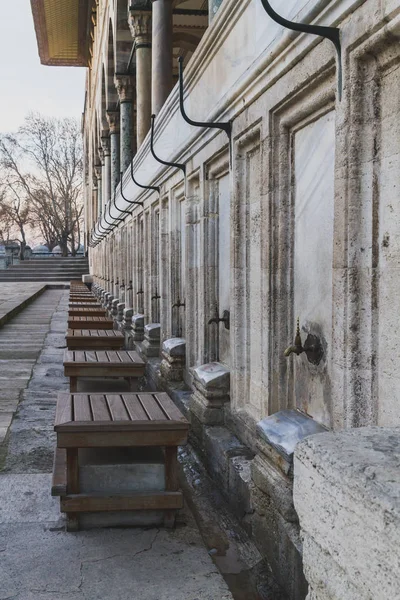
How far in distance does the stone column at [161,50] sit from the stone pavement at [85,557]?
648cm

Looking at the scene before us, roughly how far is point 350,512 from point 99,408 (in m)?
2.78

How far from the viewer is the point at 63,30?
35.2m

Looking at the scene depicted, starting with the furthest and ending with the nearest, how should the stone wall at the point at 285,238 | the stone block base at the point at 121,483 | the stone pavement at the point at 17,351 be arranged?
the stone pavement at the point at 17,351, the stone block base at the point at 121,483, the stone wall at the point at 285,238

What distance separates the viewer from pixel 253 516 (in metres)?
3.69

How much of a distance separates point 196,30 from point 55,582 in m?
18.0

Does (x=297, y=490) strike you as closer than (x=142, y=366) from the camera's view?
Yes

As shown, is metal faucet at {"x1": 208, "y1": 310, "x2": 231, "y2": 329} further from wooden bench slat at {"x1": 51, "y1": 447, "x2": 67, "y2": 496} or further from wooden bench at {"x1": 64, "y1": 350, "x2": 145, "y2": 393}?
wooden bench slat at {"x1": 51, "y1": 447, "x2": 67, "y2": 496}

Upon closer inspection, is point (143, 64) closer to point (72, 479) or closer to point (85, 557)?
point (72, 479)

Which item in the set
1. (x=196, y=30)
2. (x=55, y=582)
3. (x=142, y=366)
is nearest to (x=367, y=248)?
(x=55, y=582)

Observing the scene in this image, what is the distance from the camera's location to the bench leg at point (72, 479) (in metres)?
3.75

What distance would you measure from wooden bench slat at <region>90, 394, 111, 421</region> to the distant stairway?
118 ft

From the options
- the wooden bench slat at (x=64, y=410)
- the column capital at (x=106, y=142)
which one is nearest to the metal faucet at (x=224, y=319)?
the wooden bench slat at (x=64, y=410)

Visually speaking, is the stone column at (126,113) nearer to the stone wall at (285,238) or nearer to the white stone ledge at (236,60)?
the white stone ledge at (236,60)

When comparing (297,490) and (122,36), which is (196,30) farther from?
(297,490)
